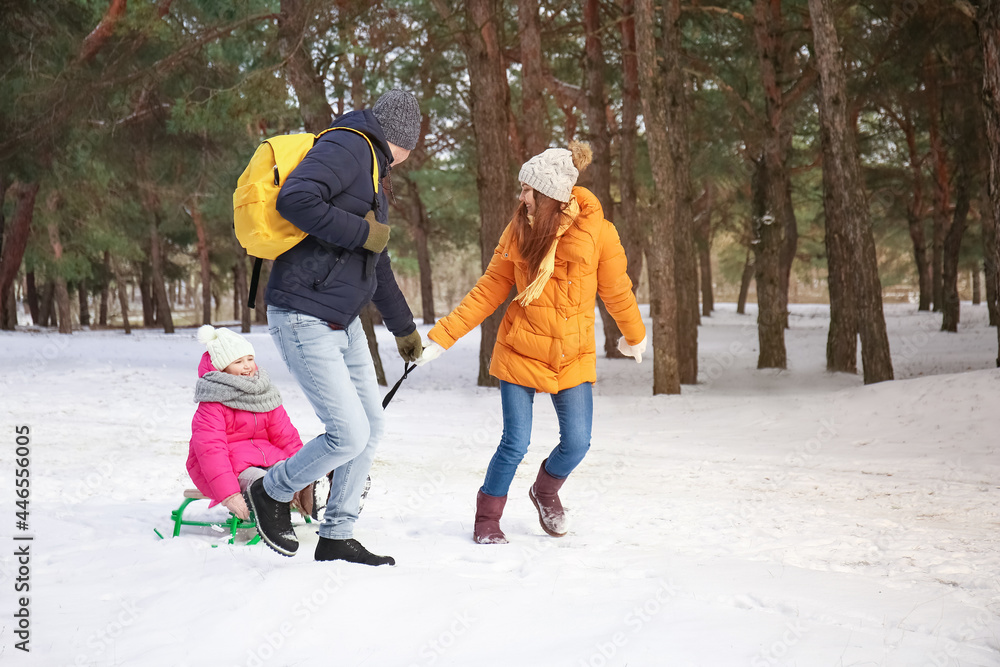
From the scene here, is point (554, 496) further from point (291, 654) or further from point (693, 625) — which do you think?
point (291, 654)

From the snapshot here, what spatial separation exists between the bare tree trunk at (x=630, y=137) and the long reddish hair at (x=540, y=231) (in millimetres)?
10268

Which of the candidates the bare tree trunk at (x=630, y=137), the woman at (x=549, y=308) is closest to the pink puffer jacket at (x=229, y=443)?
the woman at (x=549, y=308)

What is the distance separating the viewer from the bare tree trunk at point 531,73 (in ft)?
44.2

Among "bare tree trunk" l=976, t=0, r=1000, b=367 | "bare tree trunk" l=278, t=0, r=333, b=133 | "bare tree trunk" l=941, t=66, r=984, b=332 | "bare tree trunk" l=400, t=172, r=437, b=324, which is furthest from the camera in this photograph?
"bare tree trunk" l=400, t=172, r=437, b=324

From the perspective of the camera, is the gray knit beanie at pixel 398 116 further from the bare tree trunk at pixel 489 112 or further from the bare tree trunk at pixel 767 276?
the bare tree trunk at pixel 767 276

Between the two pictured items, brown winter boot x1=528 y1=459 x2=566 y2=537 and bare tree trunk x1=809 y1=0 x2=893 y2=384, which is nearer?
brown winter boot x1=528 y1=459 x2=566 y2=537

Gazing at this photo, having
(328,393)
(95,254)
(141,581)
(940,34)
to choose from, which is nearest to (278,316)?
(328,393)

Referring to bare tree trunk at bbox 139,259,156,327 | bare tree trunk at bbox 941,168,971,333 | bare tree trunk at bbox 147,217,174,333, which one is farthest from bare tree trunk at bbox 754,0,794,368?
bare tree trunk at bbox 139,259,156,327

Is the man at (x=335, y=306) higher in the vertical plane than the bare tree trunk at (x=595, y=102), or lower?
lower

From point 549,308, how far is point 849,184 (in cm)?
804

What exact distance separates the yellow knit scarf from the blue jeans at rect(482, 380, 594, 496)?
0.44 m

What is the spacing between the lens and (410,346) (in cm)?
401

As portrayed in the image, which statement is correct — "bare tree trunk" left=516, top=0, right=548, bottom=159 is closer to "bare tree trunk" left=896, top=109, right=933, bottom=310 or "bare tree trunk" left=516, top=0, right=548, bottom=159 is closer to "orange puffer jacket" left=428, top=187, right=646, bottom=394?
"orange puffer jacket" left=428, top=187, right=646, bottom=394

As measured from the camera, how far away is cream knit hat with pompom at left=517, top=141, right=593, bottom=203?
3.98 m
